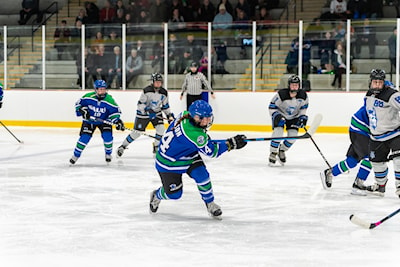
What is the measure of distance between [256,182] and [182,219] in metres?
1.84

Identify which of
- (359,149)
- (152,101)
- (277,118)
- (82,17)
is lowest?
(359,149)

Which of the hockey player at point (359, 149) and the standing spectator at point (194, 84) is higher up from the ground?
the standing spectator at point (194, 84)

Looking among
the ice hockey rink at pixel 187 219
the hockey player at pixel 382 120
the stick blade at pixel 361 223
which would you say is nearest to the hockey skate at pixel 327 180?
the ice hockey rink at pixel 187 219

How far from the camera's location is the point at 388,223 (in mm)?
4516

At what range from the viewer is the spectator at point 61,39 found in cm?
1248

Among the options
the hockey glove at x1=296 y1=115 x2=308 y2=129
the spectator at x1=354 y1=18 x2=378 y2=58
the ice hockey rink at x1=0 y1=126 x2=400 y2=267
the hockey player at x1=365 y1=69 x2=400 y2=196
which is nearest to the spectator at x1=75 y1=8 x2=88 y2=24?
the spectator at x1=354 y1=18 x2=378 y2=58

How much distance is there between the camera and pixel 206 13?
1331 centimetres

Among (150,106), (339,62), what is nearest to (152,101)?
(150,106)

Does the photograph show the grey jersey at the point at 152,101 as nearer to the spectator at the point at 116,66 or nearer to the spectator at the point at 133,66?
the spectator at the point at 133,66

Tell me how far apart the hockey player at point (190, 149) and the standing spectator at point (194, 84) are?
6.50 metres

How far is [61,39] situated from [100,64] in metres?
0.84

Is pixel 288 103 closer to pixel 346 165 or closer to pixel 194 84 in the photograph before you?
pixel 346 165

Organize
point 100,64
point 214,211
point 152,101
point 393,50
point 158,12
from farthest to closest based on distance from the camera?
point 158,12
point 100,64
point 393,50
point 152,101
point 214,211

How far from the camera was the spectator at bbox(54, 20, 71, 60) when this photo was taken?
12477 millimetres
